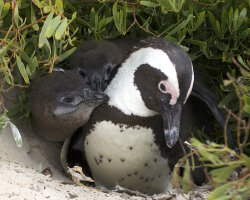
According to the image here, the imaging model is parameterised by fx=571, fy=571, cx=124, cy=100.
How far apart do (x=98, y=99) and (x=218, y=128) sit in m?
0.68

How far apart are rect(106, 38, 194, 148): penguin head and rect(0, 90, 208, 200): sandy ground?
321 mm

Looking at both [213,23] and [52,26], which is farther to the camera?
[213,23]

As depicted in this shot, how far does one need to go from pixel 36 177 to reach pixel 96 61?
0.54m

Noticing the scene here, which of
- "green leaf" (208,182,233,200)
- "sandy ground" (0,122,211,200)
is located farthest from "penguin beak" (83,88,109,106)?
"green leaf" (208,182,233,200)

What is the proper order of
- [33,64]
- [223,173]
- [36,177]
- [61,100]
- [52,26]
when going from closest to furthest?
[223,173] → [52,26] → [36,177] → [33,64] → [61,100]

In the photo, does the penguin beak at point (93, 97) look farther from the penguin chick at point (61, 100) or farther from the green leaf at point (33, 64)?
the green leaf at point (33, 64)

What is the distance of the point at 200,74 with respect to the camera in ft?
8.43

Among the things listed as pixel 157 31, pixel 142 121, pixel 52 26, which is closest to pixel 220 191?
pixel 52 26

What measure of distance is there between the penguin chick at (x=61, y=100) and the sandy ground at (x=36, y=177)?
0.59 feet

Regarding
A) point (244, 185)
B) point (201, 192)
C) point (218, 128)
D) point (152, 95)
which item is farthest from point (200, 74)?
point (244, 185)

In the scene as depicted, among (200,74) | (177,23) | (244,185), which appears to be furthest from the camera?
(200,74)

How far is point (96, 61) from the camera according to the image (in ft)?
7.32

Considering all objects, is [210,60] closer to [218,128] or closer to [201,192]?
[218,128]

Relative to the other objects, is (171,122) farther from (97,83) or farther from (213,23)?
(213,23)
